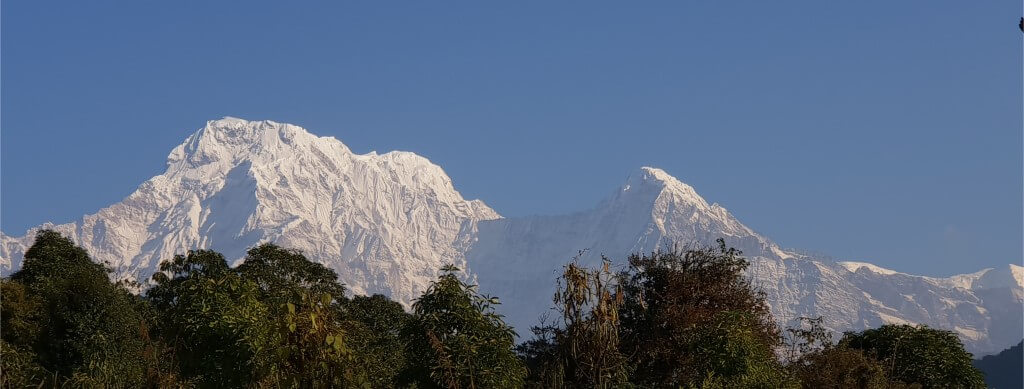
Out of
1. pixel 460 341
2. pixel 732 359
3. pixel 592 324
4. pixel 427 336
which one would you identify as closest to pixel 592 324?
pixel 592 324

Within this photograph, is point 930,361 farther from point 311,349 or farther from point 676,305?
point 311,349

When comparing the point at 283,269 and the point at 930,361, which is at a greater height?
the point at 283,269

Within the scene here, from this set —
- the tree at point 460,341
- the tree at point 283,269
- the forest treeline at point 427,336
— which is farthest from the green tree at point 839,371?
the tree at point 283,269

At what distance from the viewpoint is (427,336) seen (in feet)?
93.1

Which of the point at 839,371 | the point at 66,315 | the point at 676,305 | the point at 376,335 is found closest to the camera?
the point at 839,371

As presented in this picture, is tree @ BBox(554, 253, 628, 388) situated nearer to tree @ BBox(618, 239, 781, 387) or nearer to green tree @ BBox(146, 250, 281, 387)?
green tree @ BBox(146, 250, 281, 387)

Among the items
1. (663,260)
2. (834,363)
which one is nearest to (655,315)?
Result: (663,260)

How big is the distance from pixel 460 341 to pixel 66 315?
33.4 metres

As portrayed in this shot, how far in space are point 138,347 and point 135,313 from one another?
17.7 ft

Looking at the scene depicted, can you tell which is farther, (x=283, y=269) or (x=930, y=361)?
(x=283, y=269)

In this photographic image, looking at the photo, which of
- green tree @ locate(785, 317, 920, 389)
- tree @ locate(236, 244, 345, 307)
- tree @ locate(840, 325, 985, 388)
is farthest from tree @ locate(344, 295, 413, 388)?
tree @ locate(840, 325, 985, 388)

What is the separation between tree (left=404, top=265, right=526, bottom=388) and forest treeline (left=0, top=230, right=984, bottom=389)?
5cm

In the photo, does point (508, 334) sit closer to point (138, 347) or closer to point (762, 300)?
point (762, 300)

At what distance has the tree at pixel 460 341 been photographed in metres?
27.4
